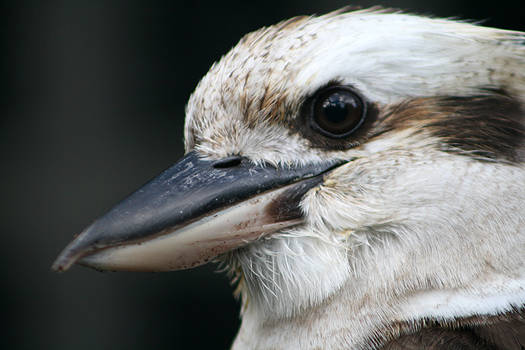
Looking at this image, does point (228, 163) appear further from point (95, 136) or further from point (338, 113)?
point (95, 136)

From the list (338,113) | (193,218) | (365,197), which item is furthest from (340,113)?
(193,218)

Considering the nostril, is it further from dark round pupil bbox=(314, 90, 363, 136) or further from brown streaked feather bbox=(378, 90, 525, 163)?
brown streaked feather bbox=(378, 90, 525, 163)

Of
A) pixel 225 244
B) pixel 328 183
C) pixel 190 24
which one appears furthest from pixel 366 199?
pixel 190 24

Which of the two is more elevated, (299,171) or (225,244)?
(299,171)

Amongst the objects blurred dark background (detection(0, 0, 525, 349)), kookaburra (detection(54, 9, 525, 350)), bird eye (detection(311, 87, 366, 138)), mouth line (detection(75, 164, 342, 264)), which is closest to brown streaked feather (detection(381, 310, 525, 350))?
kookaburra (detection(54, 9, 525, 350))

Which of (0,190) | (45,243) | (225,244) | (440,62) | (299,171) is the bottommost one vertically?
(45,243)

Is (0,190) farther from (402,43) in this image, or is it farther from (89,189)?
(402,43)

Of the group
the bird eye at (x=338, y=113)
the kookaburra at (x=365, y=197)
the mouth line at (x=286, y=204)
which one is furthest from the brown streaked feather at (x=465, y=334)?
the bird eye at (x=338, y=113)
